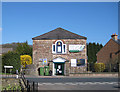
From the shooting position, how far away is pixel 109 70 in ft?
106

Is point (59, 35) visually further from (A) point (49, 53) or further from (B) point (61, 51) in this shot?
(A) point (49, 53)

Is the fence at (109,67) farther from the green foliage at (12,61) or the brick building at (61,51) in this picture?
the green foliage at (12,61)

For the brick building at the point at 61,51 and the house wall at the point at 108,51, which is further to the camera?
the house wall at the point at 108,51

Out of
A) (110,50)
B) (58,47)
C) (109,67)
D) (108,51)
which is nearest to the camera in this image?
(58,47)

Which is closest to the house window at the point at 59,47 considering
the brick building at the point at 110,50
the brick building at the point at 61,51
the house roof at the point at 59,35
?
the brick building at the point at 61,51

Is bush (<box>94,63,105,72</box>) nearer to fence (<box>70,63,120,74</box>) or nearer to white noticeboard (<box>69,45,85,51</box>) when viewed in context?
fence (<box>70,63,120,74</box>)

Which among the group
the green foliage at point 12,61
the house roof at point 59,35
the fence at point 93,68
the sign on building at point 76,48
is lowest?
the fence at point 93,68

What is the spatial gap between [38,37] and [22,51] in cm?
2097

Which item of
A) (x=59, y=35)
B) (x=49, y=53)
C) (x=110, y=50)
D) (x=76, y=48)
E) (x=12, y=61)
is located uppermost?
(x=59, y=35)

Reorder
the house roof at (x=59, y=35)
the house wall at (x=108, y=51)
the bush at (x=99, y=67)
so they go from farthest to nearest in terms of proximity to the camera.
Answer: the house wall at (x=108, y=51) → the bush at (x=99, y=67) → the house roof at (x=59, y=35)

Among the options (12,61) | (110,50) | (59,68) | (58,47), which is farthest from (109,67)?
(12,61)

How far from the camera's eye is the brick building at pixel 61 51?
104ft

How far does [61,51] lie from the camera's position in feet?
104

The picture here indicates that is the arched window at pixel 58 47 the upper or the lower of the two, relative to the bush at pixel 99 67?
upper
